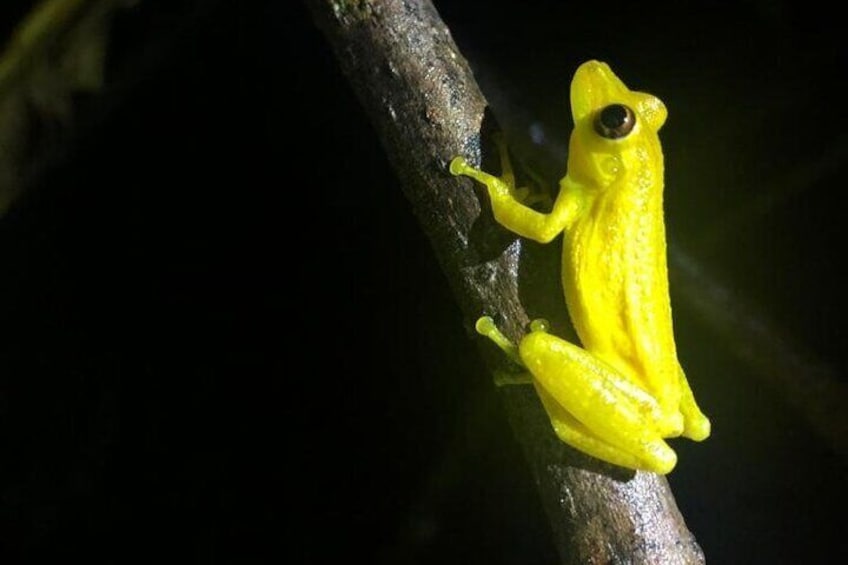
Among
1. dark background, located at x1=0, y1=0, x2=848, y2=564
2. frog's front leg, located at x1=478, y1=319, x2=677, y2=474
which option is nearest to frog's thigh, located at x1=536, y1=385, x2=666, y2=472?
frog's front leg, located at x1=478, y1=319, x2=677, y2=474

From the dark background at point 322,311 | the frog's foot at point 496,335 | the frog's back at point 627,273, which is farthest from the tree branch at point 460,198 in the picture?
the dark background at point 322,311

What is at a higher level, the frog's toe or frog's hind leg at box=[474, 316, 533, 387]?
frog's hind leg at box=[474, 316, 533, 387]

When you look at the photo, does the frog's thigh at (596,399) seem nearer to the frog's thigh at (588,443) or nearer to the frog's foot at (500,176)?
the frog's thigh at (588,443)

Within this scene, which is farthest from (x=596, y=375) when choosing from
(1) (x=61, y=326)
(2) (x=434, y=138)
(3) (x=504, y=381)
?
(1) (x=61, y=326)

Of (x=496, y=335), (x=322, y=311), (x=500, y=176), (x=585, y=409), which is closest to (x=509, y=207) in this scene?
(x=500, y=176)

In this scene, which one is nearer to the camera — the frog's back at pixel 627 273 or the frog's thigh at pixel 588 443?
the frog's thigh at pixel 588 443

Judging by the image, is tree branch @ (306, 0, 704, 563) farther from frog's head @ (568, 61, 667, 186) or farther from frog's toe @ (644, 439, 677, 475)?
frog's head @ (568, 61, 667, 186)

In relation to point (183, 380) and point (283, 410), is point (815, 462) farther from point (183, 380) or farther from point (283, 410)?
point (183, 380)

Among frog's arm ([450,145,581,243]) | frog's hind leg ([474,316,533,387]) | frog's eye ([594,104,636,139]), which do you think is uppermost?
frog's arm ([450,145,581,243])
